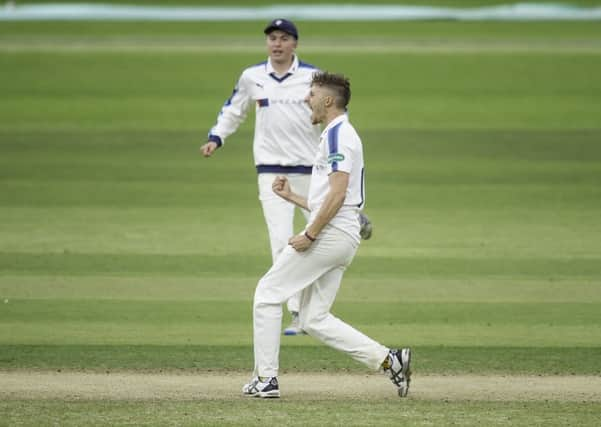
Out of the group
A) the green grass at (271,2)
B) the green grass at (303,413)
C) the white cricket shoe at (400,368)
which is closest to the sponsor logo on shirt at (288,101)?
the white cricket shoe at (400,368)

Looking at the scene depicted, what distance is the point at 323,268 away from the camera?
7.81m

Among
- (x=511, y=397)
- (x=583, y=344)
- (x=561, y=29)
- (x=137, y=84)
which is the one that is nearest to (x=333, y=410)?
(x=511, y=397)

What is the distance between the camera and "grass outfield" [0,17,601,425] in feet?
29.3

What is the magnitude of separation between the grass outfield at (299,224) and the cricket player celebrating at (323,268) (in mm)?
261

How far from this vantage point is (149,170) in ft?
62.9

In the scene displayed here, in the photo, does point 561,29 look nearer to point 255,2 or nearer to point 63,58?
point 255,2

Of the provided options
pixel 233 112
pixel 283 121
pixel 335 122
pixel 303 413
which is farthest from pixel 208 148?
pixel 303 413

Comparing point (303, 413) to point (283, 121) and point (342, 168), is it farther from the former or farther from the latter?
point (283, 121)

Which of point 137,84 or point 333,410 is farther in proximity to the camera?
point 137,84

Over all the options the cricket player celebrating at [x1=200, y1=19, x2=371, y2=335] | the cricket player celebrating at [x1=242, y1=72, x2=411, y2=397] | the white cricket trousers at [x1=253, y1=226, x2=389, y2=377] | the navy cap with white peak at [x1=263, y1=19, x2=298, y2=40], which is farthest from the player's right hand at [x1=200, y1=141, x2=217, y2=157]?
the white cricket trousers at [x1=253, y1=226, x2=389, y2=377]

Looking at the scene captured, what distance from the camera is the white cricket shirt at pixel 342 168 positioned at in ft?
25.1

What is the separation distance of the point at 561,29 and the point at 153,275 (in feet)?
92.2

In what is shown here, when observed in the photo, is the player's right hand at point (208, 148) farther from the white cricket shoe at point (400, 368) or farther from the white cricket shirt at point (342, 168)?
the white cricket shoe at point (400, 368)

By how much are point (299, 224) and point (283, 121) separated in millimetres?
4609
